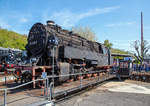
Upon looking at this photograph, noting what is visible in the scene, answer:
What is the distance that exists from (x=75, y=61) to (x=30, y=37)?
379cm

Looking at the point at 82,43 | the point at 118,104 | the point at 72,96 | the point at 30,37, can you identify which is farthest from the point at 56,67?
the point at 82,43

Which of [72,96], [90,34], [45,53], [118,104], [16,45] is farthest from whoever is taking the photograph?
[90,34]

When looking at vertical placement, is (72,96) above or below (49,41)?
below

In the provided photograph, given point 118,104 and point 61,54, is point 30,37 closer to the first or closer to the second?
point 61,54

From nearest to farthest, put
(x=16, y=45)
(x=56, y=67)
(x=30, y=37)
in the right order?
1. (x=56, y=67)
2. (x=30, y=37)
3. (x=16, y=45)

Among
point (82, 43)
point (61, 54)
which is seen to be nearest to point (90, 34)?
point (82, 43)

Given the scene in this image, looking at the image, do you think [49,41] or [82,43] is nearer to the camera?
[49,41]

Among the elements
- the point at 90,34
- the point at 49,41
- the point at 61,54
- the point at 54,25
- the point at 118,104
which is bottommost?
the point at 118,104

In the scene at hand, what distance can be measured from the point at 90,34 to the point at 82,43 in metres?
45.3

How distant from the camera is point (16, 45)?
41781 mm

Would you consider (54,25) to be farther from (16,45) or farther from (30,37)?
(16,45)

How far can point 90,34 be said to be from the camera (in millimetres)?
→ 57875

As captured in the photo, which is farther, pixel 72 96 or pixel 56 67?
pixel 56 67

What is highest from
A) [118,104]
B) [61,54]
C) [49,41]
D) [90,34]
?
[90,34]
